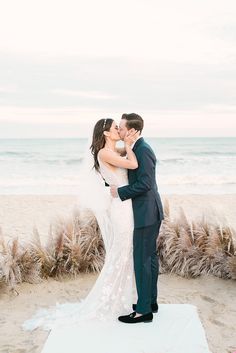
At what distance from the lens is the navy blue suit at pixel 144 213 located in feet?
15.3

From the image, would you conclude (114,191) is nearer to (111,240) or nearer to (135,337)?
(111,240)

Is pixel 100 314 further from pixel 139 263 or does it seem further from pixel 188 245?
Answer: pixel 188 245

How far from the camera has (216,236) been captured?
638 centimetres

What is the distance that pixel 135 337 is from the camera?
4.67 m

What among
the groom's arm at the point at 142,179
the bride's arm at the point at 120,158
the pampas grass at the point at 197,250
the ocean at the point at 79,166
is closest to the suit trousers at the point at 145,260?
the groom's arm at the point at 142,179

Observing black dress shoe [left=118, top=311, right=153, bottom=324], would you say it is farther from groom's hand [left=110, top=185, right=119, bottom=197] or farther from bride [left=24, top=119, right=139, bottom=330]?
groom's hand [left=110, top=185, right=119, bottom=197]

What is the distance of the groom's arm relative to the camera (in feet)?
15.2

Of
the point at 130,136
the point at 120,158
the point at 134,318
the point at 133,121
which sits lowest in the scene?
the point at 134,318

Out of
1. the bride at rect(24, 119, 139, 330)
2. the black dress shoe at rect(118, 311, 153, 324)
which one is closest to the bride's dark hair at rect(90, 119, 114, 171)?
the bride at rect(24, 119, 139, 330)

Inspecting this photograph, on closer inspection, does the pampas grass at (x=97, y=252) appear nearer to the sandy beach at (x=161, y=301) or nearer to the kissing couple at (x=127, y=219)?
the sandy beach at (x=161, y=301)

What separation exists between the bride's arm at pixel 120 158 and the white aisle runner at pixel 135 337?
1.52 m

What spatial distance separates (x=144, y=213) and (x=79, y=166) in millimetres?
24371

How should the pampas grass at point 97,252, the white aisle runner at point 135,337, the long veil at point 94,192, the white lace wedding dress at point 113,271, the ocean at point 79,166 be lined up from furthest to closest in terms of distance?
the ocean at point 79,166 < the pampas grass at point 97,252 < the long veil at point 94,192 < the white lace wedding dress at point 113,271 < the white aisle runner at point 135,337

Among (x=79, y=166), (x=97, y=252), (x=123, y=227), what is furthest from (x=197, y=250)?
(x=79, y=166)
